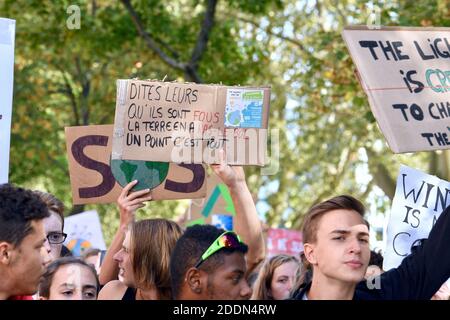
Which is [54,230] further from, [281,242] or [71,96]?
[71,96]

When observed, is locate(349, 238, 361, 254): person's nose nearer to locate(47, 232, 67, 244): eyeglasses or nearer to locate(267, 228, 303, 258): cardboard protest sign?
locate(47, 232, 67, 244): eyeglasses

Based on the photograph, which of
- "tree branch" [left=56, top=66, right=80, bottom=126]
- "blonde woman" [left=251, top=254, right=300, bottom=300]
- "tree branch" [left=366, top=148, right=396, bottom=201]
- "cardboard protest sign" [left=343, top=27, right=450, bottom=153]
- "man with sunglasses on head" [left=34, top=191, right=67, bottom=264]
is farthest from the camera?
"tree branch" [left=56, top=66, right=80, bottom=126]

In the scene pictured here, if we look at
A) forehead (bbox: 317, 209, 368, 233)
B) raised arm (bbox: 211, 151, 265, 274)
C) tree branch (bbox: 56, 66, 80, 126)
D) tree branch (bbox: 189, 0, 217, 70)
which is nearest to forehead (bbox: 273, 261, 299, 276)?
raised arm (bbox: 211, 151, 265, 274)

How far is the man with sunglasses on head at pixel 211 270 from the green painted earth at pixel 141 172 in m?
1.48

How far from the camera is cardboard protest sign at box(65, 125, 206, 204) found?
644cm

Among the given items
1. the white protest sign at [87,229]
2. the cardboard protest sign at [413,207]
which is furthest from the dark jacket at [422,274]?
the white protest sign at [87,229]

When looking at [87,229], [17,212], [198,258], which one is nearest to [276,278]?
[198,258]

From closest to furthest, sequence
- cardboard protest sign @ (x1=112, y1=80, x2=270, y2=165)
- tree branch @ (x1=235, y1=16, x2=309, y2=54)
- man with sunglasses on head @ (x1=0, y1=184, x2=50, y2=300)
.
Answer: man with sunglasses on head @ (x1=0, y1=184, x2=50, y2=300) < cardboard protest sign @ (x1=112, y1=80, x2=270, y2=165) < tree branch @ (x1=235, y1=16, x2=309, y2=54)

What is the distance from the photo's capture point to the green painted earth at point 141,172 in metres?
6.39

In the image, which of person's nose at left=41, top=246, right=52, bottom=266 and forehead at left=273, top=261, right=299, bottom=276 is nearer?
person's nose at left=41, top=246, right=52, bottom=266

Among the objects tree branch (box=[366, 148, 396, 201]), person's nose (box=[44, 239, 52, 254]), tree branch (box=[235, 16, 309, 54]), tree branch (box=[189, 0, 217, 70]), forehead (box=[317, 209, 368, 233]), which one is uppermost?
tree branch (box=[235, 16, 309, 54])

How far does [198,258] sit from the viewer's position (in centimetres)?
487
